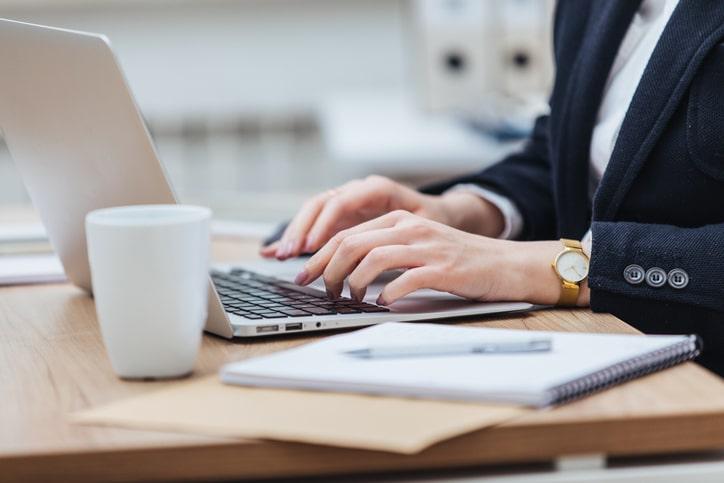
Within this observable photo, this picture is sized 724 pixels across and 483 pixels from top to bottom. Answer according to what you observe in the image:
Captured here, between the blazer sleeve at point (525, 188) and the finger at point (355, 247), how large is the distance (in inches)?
17.6

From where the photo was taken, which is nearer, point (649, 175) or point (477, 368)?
point (477, 368)

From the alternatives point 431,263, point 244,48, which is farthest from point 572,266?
point 244,48

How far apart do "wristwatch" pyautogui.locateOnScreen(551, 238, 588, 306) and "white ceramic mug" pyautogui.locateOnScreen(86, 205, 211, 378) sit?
340mm

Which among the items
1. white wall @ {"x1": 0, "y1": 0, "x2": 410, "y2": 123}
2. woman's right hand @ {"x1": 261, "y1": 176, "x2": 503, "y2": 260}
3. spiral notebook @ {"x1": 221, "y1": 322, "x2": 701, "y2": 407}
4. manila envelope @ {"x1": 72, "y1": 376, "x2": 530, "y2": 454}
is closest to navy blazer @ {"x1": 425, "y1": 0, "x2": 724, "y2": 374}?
woman's right hand @ {"x1": 261, "y1": 176, "x2": 503, "y2": 260}

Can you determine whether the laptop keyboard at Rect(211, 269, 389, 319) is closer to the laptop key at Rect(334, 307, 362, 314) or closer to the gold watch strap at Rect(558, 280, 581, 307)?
the laptop key at Rect(334, 307, 362, 314)

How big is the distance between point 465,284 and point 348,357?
21cm

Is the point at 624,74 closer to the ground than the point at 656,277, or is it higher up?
higher up

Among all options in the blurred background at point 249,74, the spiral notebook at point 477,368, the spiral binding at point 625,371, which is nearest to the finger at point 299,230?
the spiral notebook at point 477,368

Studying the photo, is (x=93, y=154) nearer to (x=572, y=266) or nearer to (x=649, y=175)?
(x=572, y=266)

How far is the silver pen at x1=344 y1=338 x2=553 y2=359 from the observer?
69 cm

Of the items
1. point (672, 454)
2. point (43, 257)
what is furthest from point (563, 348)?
point (43, 257)

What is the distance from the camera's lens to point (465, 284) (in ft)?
2.88

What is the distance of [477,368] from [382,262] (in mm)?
216

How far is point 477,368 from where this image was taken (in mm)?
662
